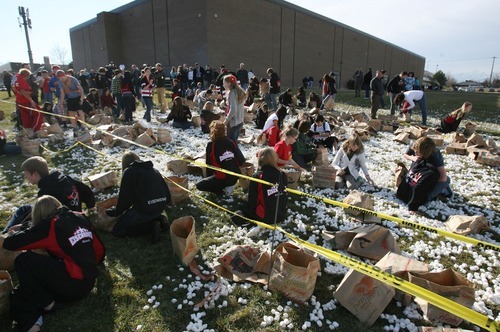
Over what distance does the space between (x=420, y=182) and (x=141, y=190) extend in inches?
164

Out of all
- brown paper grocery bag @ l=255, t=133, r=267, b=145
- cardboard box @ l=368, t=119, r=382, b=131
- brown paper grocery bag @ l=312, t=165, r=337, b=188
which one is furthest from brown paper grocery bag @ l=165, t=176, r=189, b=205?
cardboard box @ l=368, t=119, r=382, b=131

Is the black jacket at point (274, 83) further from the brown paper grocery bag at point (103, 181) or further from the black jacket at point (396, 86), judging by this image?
the brown paper grocery bag at point (103, 181)

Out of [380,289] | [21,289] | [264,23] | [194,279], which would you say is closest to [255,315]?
[194,279]

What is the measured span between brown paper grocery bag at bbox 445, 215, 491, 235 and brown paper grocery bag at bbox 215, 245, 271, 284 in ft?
9.43

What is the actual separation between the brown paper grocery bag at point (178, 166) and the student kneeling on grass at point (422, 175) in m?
4.12

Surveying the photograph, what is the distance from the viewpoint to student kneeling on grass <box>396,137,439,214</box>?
15.8 feet

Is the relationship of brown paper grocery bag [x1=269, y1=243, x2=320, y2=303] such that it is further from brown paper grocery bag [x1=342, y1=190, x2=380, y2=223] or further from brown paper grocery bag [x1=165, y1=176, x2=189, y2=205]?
brown paper grocery bag [x1=165, y1=176, x2=189, y2=205]

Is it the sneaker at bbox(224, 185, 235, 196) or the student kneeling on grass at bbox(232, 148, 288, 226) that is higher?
the student kneeling on grass at bbox(232, 148, 288, 226)

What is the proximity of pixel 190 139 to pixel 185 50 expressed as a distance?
2075cm

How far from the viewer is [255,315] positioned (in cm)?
289

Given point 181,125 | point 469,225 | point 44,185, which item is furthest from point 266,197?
point 181,125

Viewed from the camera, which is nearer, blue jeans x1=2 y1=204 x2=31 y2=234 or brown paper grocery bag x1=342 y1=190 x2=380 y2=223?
blue jeans x1=2 y1=204 x2=31 y2=234

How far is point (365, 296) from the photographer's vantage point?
9.29ft

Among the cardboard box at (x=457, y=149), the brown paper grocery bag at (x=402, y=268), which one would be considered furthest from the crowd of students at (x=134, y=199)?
the cardboard box at (x=457, y=149)
